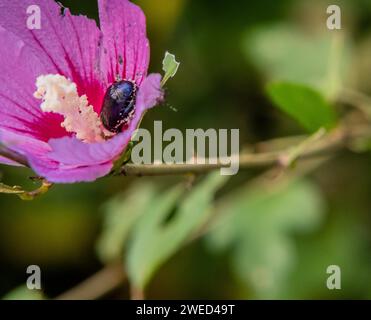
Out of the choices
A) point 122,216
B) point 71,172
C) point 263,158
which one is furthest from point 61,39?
point 122,216

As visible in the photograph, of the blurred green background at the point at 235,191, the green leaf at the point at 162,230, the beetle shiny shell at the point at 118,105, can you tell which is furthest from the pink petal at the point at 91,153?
the blurred green background at the point at 235,191

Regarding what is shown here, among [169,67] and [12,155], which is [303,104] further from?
[12,155]

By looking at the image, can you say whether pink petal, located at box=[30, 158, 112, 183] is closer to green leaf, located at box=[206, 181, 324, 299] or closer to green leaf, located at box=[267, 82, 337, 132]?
green leaf, located at box=[267, 82, 337, 132]

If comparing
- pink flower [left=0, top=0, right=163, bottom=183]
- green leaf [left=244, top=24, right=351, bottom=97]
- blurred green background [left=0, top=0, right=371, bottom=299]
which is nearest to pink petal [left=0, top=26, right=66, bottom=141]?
pink flower [left=0, top=0, right=163, bottom=183]

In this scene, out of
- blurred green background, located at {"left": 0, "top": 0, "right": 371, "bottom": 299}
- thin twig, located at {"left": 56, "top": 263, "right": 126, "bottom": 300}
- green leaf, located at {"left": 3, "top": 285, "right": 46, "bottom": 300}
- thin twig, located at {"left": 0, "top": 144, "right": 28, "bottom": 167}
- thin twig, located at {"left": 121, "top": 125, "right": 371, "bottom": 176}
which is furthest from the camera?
blurred green background, located at {"left": 0, "top": 0, "right": 371, "bottom": 299}

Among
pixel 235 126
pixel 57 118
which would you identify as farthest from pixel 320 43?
pixel 57 118
